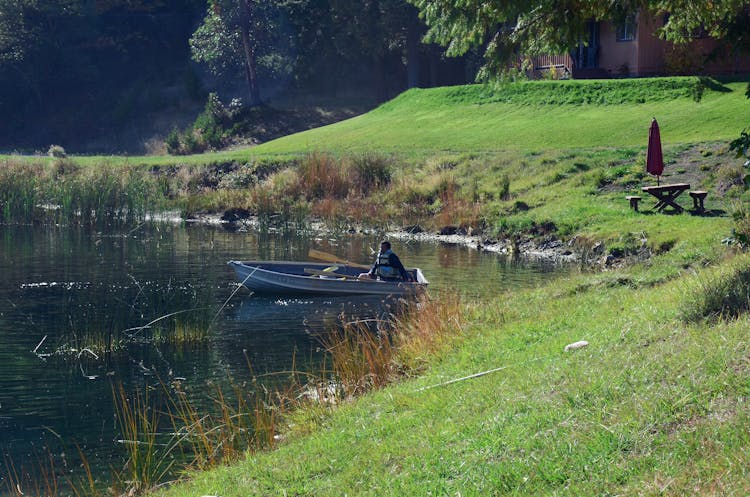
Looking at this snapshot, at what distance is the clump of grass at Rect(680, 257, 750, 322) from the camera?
10945 millimetres

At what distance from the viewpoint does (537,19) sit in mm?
18453

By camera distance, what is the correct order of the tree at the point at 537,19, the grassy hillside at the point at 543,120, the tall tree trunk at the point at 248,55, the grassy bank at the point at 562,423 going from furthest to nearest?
the tall tree trunk at the point at 248,55, the grassy hillside at the point at 543,120, the tree at the point at 537,19, the grassy bank at the point at 562,423

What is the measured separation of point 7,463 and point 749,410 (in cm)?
923

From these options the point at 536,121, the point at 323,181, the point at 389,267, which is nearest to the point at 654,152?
the point at 389,267

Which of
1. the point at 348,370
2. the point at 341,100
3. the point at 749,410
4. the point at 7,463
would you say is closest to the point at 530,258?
the point at 348,370

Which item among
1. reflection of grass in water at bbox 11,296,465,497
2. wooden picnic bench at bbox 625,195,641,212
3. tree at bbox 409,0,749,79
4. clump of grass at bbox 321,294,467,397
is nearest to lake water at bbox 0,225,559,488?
reflection of grass in water at bbox 11,296,465,497

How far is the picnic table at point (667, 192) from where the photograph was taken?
29.0 m

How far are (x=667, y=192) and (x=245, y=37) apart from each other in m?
43.9

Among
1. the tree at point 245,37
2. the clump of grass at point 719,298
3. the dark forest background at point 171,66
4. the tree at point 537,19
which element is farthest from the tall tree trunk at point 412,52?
the clump of grass at point 719,298

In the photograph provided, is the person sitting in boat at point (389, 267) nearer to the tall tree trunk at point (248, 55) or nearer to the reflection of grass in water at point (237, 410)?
the reflection of grass in water at point (237, 410)

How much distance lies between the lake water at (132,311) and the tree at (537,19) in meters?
6.57

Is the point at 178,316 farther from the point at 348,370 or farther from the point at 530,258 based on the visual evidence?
the point at 530,258

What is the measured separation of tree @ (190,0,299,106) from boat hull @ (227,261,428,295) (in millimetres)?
44743

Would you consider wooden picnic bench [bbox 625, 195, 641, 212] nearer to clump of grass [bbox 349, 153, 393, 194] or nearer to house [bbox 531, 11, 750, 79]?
clump of grass [bbox 349, 153, 393, 194]
